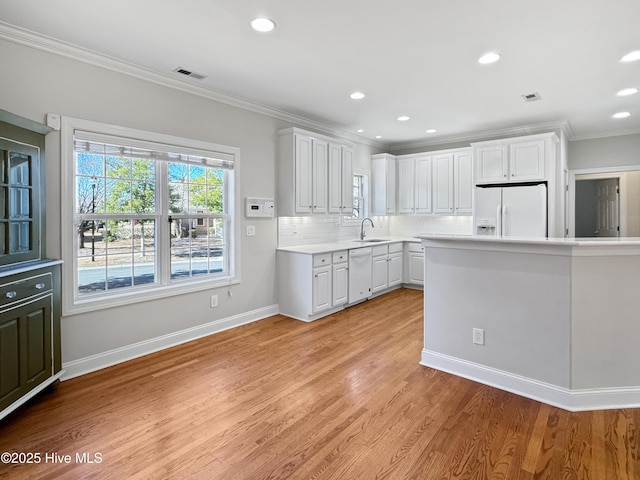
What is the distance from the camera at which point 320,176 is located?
4875mm

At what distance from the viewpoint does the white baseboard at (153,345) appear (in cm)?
293

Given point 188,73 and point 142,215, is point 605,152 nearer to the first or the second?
point 188,73

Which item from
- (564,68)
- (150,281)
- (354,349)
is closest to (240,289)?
(150,281)

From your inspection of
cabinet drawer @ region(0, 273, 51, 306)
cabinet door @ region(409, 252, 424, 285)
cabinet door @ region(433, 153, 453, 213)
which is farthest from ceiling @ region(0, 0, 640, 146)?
cabinet door @ region(409, 252, 424, 285)

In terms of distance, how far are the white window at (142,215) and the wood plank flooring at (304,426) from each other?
2.56ft

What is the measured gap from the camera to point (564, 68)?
10.5 feet

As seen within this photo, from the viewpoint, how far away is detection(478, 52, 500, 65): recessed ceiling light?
2926 millimetres

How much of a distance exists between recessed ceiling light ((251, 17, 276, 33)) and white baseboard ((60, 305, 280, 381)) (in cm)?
287

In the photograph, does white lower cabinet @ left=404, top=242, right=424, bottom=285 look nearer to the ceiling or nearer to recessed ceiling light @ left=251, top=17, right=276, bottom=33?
the ceiling

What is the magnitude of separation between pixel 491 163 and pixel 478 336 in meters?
3.35

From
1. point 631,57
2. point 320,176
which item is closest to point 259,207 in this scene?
point 320,176

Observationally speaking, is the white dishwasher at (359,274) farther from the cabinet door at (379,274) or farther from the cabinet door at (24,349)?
the cabinet door at (24,349)

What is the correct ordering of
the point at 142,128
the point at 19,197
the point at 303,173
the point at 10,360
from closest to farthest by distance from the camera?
the point at 10,360 < the point at 19,197 < the point at 142,128 < the point at 303,173

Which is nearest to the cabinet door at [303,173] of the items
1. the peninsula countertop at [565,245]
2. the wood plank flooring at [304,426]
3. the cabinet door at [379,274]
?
the cabinet door at [379,274]
